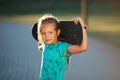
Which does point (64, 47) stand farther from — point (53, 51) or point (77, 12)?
point (77, 12)

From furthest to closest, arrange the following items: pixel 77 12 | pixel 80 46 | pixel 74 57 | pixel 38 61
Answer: pixel 77 12 → pixel 74 57 → pixel 38 61 → pixel 80 46

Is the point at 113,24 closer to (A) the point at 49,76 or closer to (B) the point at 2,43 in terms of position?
(B) the point at 2,43

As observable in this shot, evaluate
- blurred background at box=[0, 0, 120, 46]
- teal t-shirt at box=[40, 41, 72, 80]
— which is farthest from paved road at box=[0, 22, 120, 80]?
teal t-shirt at box=[40, 41, 72, 80]

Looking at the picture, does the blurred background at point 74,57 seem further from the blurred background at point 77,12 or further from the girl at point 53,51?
the girl at point 53,51

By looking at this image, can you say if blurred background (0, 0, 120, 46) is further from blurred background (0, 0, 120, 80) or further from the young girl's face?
the young girl's face

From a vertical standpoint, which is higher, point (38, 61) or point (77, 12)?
point (77, 12)

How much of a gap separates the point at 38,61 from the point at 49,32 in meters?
0.90

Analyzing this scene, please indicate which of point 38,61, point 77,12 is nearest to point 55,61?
point 38,61

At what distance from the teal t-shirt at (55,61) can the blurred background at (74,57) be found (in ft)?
2.06

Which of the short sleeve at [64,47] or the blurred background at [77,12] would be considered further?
the blurred background at [77,12]

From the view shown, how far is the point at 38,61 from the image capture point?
208cm

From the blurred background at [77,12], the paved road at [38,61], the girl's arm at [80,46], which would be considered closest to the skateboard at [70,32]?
the girl's arm at [80,46]

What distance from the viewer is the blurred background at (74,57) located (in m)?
1.93

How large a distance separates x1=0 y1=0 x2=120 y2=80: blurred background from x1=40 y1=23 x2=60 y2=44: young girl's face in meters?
0.65
